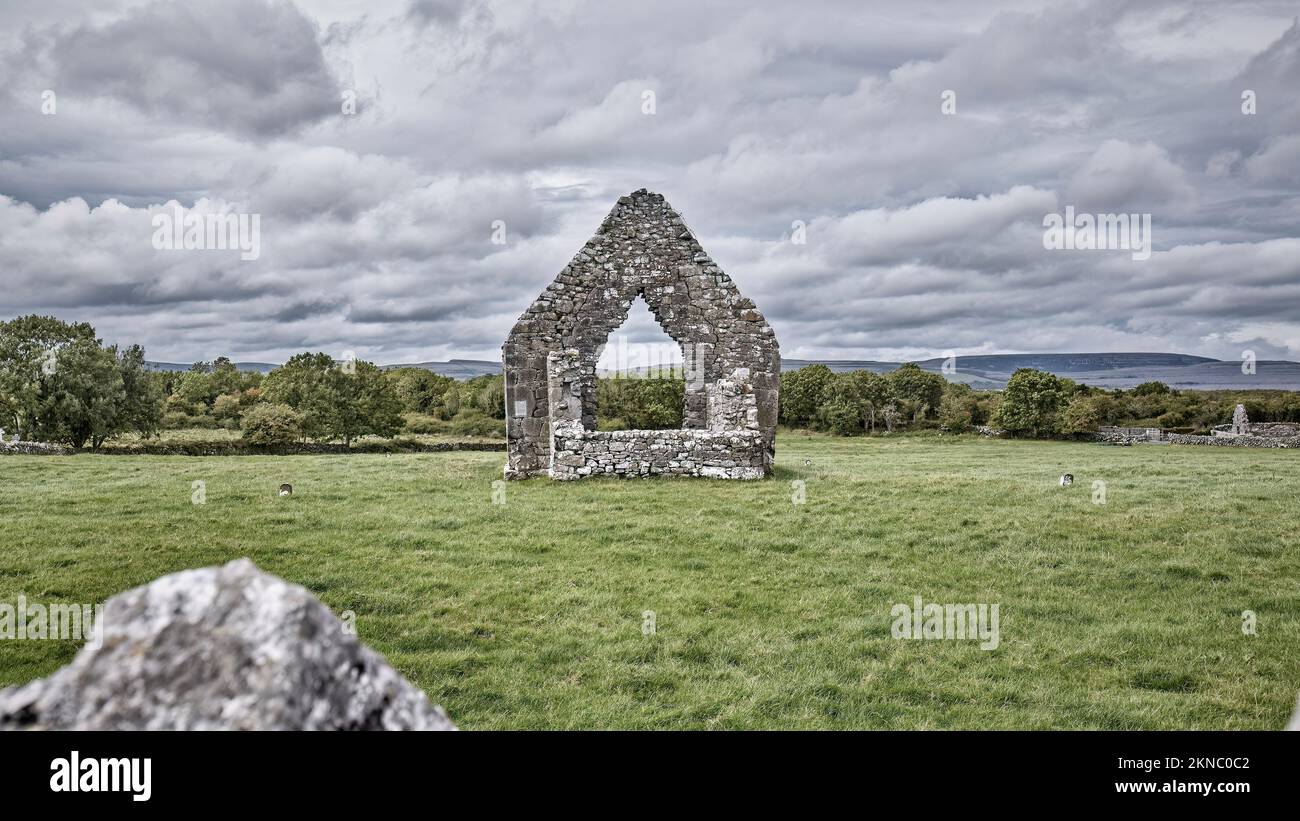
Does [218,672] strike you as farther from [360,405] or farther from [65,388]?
[65,388]

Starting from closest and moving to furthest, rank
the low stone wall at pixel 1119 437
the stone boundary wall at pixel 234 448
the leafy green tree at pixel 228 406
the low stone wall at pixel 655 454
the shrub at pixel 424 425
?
the low stone wall at pixel 655 454 < the stone boundary wall at pixel 234 448 < the low stone wall at pixel 1119 437 < the shrub at pixel 424 425 < the leafy green tree at pixel 228 406

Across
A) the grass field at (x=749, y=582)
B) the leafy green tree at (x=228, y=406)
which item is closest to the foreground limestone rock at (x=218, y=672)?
the grass field at (x=749, y=582)

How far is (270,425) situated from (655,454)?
19909mm

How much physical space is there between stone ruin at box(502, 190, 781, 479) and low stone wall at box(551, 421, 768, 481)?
451mm

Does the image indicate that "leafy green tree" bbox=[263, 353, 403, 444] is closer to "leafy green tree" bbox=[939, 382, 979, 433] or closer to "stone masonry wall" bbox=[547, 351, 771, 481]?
"stone masonry wall" bbox=[547, 351, 771, 481]

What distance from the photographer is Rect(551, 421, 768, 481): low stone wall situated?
64.4 ft

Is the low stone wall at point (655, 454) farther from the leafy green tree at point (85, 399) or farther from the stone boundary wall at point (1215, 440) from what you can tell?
the stone boundary wall at point (1215, 440)

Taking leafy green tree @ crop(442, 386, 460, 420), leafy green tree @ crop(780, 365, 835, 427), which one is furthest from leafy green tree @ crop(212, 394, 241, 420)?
leafy green tree @ crop(780, 365, 835, 427)

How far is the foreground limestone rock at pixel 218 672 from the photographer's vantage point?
73.1 inches

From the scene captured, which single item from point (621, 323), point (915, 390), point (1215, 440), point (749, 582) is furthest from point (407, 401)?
point (1215, 440)

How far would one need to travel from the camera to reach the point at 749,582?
10188 millimetres

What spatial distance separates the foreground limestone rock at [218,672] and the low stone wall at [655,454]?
689 inches
